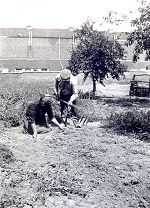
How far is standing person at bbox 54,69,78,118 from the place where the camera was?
8.71m

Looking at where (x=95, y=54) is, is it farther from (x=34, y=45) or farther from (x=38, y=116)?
(x=34, y=45)

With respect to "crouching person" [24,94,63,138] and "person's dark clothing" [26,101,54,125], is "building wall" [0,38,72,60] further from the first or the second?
"person's dark clothing" [26,101,54,125]

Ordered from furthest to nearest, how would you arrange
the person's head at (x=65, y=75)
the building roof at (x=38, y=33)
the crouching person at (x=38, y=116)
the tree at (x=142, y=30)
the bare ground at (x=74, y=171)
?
the building roof at (x=38, y=33) < the tree at (x=142, y=30) < the person's head at (x=65, y=75) < the crouching person at (x=38, y=116) < the bare ground at (x=74, y=171)

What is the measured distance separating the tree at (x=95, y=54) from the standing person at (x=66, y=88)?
29.4ft

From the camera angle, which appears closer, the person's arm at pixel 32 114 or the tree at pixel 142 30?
the person's arm at pixel 32 114

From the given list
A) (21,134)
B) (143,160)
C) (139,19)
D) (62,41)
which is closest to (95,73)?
(139,19)

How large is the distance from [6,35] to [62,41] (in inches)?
316

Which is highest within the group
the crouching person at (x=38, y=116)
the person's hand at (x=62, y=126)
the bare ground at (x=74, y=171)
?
the crouching person at (x=38, y=116)

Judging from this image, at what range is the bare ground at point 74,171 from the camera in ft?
14.7

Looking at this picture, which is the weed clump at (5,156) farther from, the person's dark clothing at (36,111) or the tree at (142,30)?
the tree at (142,30)

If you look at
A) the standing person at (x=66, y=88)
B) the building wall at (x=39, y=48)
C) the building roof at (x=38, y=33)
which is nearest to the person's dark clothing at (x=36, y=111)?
the standing person at (x=66, y=88)

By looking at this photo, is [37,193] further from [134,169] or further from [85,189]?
[134,169]

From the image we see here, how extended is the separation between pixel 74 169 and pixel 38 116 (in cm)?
292

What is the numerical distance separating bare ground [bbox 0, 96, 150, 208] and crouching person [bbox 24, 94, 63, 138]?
246 millimetres
